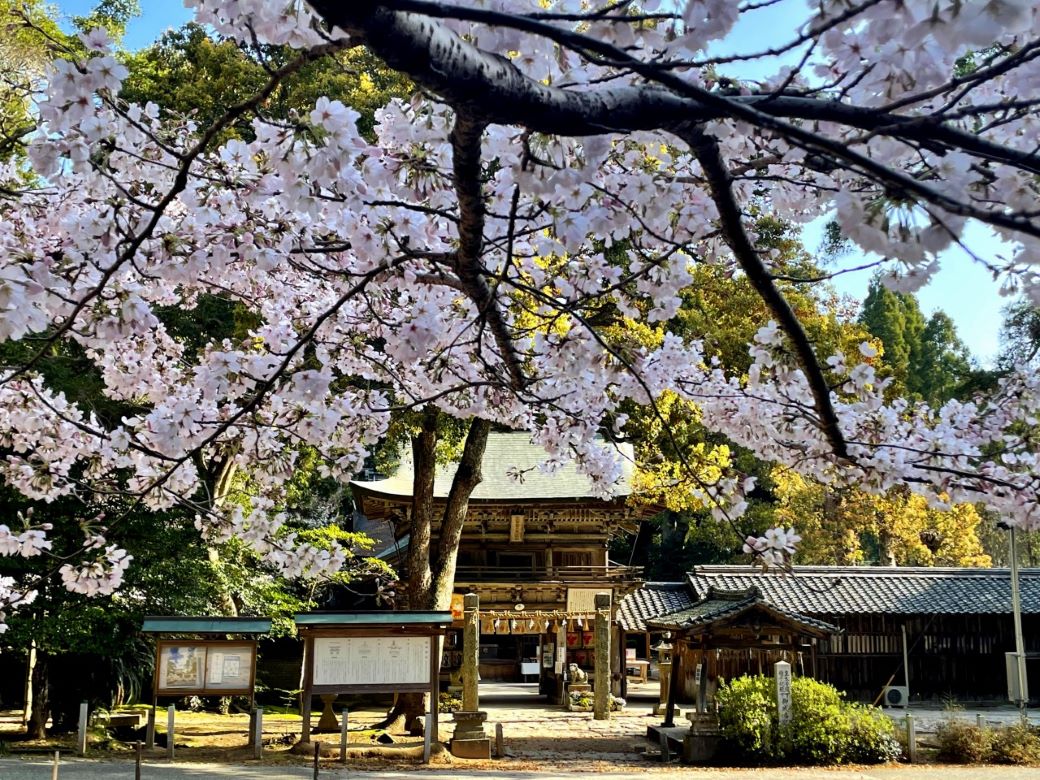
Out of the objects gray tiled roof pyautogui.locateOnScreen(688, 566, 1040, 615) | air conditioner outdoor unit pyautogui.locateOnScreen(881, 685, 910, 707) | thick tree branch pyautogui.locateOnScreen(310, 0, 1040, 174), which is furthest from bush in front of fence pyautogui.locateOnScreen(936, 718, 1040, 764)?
thick tree branch pyautogui.locateOnScreen(310, 0, 1040, 174)

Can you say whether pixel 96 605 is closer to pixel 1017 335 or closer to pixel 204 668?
pixel 204 668

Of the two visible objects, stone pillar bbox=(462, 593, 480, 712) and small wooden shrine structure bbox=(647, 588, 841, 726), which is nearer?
stone pillar bbox=(462, 593, 480, 712)

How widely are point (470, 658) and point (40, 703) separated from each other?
5468mm

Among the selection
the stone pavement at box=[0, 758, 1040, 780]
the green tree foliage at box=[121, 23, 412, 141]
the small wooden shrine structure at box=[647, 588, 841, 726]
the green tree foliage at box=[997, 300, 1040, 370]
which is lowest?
the stone pavement at box=[0, 758, 1040, 780]

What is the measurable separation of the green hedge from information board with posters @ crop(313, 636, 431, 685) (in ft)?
12.6

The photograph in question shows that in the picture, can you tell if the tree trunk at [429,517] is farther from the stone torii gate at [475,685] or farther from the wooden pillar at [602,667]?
Answer: the wooden pillar at [602,667]

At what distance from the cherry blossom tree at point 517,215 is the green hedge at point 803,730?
6.33 m

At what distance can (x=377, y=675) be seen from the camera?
10.9 meters

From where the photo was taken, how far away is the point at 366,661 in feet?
35.8

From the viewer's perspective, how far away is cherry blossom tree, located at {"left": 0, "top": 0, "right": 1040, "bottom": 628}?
187 cm

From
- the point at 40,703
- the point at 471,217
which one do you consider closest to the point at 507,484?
the point at 40,703

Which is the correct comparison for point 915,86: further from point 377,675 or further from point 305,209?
point 377,675

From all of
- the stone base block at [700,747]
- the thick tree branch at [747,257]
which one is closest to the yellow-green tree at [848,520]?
the stone base block at [700,747]

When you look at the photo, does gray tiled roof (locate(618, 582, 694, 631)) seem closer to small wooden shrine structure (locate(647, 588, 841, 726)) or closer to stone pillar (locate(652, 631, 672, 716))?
stone pillar (locate(652, 631, 672, 716))
